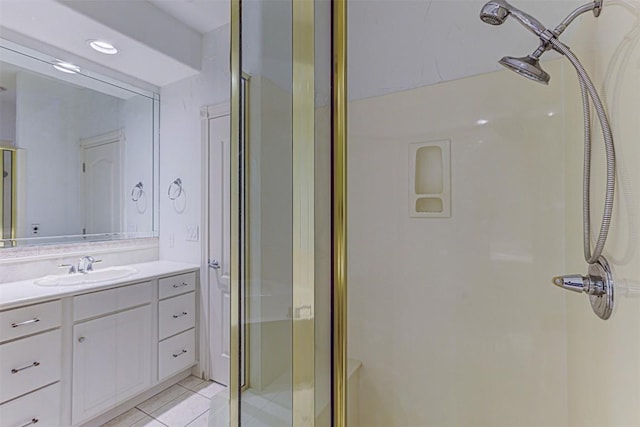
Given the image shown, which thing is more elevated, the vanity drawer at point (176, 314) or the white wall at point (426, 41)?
the white wall at point (426, 41)

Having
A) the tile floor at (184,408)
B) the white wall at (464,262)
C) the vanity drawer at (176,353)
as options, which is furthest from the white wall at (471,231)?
the vanity drawer at (176,353)

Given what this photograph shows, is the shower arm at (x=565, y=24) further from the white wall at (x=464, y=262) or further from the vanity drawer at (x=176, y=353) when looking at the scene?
the vanity drawer at (x=176, y=353)

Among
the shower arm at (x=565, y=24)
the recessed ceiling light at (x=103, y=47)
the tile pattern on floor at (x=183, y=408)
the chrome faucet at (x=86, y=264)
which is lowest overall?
the tile pattern on floor at (x=183, y=408)

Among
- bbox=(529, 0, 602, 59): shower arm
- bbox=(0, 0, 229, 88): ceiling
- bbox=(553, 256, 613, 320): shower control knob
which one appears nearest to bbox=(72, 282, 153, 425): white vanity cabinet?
bbox=(0, 0, 229, 88): ceiling

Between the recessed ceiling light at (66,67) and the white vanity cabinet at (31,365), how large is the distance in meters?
1.20

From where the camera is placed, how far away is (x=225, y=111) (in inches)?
70.8

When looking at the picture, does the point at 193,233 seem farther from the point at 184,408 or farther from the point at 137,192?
the point at 184,408

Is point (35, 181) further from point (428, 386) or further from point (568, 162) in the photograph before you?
point (568, 162)

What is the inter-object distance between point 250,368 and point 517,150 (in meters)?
1.17

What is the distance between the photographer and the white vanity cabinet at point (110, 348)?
54.8 inches

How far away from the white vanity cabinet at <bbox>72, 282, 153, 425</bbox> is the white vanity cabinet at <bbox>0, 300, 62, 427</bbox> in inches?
3.0

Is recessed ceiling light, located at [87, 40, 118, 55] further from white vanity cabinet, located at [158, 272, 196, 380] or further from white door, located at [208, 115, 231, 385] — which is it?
white vanity cabinet, located at [158, 272, 196, 380]

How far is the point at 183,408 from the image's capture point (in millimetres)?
1623

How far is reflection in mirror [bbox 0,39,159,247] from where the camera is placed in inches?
55.9
